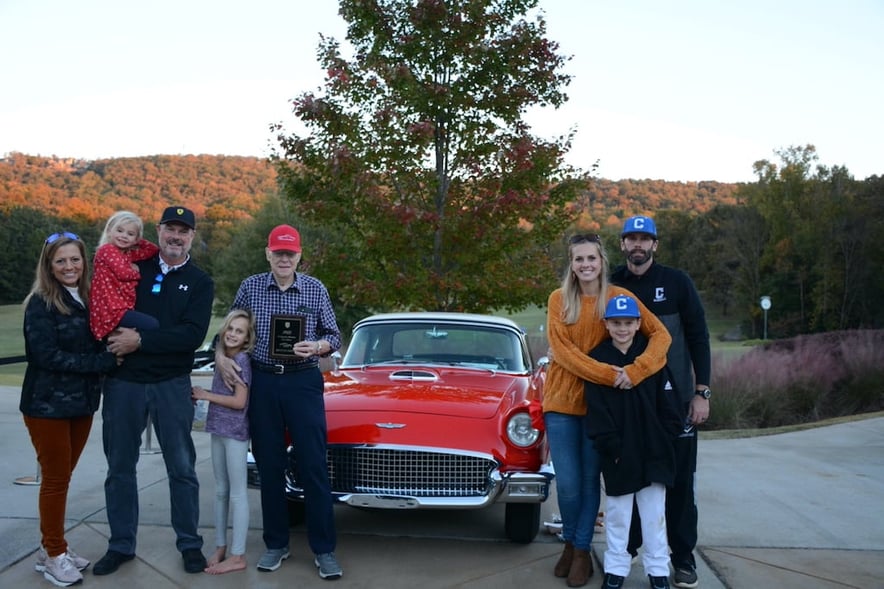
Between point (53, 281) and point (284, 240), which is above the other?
point (284, 240)

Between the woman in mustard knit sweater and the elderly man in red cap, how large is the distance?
1362 millimetres

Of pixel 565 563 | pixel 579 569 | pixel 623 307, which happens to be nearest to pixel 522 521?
pixel 565 563

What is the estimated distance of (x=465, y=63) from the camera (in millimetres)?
9961

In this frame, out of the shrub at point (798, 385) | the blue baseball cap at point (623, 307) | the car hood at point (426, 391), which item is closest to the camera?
the blue baseball cap at point (623, 307)

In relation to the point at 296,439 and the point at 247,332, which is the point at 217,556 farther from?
the point at 247,332

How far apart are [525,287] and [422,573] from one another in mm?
5405

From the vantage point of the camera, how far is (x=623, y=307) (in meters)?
4.32

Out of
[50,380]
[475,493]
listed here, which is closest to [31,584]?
[50,380]

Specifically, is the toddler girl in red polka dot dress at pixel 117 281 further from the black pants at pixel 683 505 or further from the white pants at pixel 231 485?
the black pants at pixel 683 505

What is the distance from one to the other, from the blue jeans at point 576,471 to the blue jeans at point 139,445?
6.96ft

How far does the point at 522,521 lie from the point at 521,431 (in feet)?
2.15

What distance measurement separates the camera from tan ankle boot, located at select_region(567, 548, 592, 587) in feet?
15.0

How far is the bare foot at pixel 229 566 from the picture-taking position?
4.71 m

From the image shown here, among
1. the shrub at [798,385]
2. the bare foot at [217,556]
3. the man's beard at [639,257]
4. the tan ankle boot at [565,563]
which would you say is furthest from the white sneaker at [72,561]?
the shrub at [798,385]
